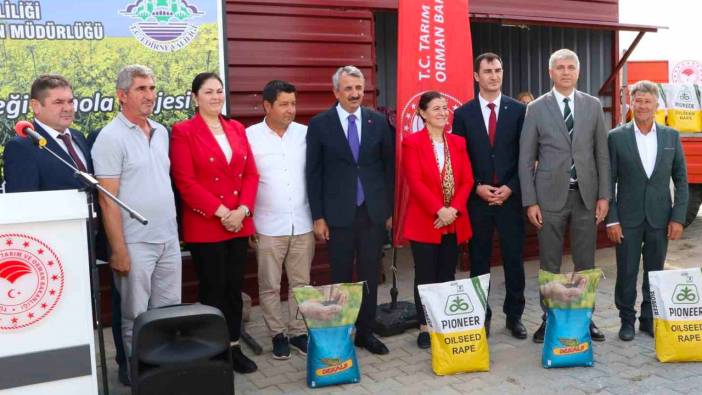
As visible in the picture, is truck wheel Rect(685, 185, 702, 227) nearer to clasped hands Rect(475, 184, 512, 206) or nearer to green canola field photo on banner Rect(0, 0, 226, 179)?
clasped hands Rect(475, 184, 512, 206)

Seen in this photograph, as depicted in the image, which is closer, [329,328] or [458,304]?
[329,328]

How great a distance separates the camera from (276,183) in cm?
402

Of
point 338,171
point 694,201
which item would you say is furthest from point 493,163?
point 694,201

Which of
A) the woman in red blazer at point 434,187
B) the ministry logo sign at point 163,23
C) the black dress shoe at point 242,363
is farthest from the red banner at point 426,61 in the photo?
the ministry logo sign at point 163,23

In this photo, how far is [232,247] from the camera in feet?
12.7

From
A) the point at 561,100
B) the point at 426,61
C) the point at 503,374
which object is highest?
the point at 426,61

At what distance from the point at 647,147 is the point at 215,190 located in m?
2.68

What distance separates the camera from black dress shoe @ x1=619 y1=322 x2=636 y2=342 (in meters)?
4.26

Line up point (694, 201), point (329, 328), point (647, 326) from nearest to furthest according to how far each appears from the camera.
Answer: point (329, 328), point (647, 326), point (694, 201)

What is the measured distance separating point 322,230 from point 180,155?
3.18 feet

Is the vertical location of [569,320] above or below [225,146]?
below

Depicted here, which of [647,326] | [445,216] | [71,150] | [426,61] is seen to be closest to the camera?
[71,150]

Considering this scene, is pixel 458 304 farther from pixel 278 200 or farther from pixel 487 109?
pixel 487 109

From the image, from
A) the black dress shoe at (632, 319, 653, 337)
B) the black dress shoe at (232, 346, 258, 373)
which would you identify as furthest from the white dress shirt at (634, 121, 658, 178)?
the black dress shoe at (232, 346, 258, 373)
